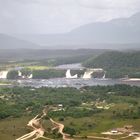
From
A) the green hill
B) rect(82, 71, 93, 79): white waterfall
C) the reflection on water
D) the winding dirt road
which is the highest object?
the green hill

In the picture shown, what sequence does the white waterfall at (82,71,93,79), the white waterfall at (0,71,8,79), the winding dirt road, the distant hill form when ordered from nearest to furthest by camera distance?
the winding dirt road, the white waterfall at (82,71,93,79), the white waterfall at (0,71,8,79), the distant hill

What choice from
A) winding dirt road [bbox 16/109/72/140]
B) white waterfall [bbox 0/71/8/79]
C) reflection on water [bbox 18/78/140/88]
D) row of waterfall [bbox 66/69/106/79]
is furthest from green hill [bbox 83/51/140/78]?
winding dirt road [bbox 16/109/72/140]

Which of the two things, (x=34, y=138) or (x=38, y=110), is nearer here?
(x=34, y=138)

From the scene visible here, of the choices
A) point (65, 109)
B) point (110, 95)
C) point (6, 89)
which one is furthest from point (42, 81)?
point (65, 109)

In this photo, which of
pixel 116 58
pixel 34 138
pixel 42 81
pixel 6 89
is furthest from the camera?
pixel 116 58

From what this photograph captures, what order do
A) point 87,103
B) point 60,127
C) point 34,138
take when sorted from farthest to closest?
point 87,103 → point 60,127 → point 34,138

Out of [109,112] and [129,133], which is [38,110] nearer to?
[109,112]

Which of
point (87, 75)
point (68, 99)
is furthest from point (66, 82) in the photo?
point (68, 99)

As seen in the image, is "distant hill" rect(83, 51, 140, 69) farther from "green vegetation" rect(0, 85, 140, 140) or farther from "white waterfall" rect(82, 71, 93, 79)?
"green vegetation" rect(0, 85, 140, 140)
